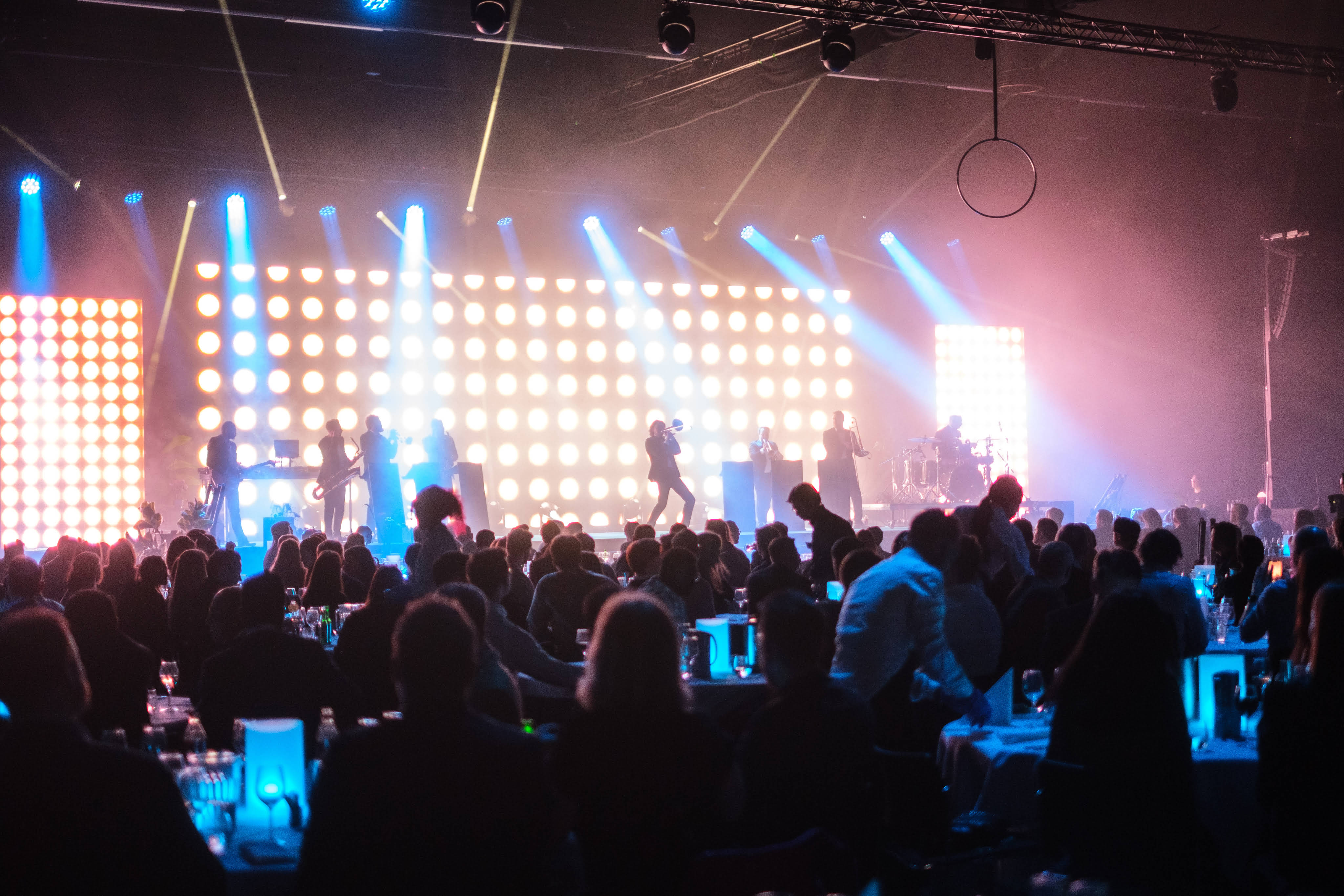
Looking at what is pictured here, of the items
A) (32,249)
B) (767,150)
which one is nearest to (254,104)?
(32,249)

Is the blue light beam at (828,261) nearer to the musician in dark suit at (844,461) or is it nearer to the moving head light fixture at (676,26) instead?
the musician in dark suit at (844,461)

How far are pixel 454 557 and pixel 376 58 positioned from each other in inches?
365

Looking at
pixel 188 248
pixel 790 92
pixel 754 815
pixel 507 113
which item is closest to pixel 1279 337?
pixel 790 92

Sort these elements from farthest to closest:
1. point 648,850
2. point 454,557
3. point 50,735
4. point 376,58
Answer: point 376,58 → point 454,557 → point 648,850 → point 50,735

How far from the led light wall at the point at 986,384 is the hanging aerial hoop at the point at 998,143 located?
2.26 metres

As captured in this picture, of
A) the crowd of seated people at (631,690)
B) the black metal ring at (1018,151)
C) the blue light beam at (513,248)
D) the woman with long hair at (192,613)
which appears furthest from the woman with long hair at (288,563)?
the blue light beam at (513,248)

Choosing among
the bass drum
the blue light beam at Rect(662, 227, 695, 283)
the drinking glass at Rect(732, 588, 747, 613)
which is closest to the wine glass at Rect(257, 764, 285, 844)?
the drinking glass at Rect(732, 588, 747, 613)

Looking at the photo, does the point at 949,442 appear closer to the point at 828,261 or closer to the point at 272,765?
the point at 828,261

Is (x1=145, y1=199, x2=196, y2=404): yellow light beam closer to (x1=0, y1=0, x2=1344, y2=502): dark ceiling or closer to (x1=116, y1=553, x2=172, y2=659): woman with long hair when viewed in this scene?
(x1=0, y1=0, x2=1344, y2=502): dark ceiling

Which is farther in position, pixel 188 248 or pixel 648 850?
pixel 188 248

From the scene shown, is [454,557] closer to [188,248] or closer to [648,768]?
[648,768]

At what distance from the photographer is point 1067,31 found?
9992 millimetres

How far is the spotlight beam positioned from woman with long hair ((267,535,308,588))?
22.1 ft

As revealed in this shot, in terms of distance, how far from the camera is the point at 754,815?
280cm
